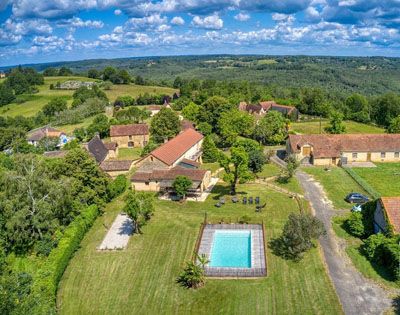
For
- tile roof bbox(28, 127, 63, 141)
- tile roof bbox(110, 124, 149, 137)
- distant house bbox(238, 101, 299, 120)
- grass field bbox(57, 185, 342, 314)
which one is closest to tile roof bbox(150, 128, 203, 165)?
tile roof bbox(110, 124, 149, 137)

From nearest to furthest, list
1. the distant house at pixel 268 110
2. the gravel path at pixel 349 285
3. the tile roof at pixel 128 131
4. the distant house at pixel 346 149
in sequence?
1. the gravel path at pixel 349 285
2. the distant house at pixel 346 149
3. the tile roof at pixel 128 131
4. the distant house at pixel 268 110

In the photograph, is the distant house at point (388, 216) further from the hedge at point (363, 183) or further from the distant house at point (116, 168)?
the distant house at point (116, 168)

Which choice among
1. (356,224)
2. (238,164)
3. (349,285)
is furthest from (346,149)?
(349,285)

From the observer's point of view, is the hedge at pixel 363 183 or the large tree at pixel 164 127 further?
the large tree at pixel 164 127

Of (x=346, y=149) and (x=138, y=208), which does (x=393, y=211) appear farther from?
(x=346, y=149)

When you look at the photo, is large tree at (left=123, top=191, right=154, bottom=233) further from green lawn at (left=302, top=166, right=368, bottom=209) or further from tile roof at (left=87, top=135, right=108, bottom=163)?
tile roof at (left=87, top=135, right=108, bottom=163)

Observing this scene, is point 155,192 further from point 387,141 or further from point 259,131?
point 387,141

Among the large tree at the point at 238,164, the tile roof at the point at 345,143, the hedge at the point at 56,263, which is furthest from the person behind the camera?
the tile roof at the point at 345,143

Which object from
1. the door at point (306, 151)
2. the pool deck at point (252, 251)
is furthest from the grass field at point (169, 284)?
the door at point (306, 151)
